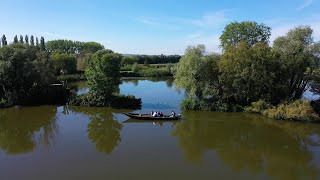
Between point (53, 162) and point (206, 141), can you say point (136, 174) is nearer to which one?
point (53, 162)

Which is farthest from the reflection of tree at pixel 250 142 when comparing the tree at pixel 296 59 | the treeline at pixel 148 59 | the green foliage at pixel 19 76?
the treeline at pixel 148 59

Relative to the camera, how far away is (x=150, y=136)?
96.9 ft

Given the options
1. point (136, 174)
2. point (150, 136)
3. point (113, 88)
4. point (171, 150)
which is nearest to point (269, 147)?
point (171, 150)

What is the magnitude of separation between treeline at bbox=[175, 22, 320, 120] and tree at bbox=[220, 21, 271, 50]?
13901 millimetres

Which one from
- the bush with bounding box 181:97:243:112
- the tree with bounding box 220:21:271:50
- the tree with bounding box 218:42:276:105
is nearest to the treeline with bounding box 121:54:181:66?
the tree with bounding box 220:21:271:50

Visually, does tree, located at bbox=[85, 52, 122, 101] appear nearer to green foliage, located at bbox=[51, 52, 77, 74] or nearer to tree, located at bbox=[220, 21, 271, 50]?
tree, located at bbox=[220, 21, 271, 50]

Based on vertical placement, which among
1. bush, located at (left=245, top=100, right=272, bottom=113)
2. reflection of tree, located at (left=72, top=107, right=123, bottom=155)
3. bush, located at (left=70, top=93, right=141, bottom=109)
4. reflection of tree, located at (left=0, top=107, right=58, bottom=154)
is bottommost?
reflection of tree, located at (left=0, top=107, right=58, bottom=154)

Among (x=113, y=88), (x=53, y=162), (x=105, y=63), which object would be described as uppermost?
(x=105, y=63)

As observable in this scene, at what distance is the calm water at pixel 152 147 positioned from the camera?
21281 mm

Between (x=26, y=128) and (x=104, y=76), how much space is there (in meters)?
12.4

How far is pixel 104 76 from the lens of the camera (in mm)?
42188

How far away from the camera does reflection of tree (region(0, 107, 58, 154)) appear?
27188 millimetres

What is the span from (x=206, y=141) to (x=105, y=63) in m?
18.6

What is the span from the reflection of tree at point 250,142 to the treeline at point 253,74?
298cm
